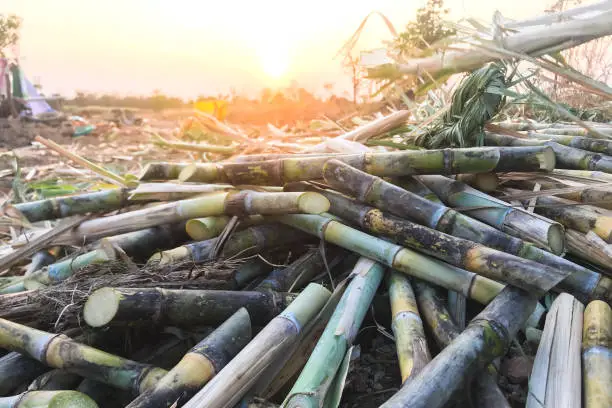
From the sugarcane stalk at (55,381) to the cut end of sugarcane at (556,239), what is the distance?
198cm

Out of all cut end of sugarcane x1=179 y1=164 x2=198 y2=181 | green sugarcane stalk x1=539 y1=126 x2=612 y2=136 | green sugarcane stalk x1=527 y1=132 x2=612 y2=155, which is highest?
green sugarcane stalk x1=539 y1=126 x2=612 y2=136

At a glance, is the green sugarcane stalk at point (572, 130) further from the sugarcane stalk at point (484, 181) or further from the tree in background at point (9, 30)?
the tree in background at point (9, 30)

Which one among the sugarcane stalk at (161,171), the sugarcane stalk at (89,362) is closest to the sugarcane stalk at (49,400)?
the sugarcane stalk at (89,362)

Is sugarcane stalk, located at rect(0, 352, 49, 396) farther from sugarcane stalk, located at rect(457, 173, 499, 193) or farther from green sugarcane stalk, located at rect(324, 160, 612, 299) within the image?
sugarcane stalk, located at rect(457, 173, 499, 193)

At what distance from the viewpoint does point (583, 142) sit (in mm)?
2992

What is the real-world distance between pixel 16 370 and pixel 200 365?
2.61 feet

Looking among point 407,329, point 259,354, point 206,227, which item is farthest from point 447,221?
point 206,227

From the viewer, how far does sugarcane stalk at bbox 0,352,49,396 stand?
6.02ft

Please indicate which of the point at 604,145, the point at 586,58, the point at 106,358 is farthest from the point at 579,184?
the point at 586,58

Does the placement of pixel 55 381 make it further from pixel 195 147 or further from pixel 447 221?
pixel 195 147

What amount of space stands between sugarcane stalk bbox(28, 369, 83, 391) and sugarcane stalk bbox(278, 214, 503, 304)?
3.84ft

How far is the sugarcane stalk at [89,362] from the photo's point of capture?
171 centimetres

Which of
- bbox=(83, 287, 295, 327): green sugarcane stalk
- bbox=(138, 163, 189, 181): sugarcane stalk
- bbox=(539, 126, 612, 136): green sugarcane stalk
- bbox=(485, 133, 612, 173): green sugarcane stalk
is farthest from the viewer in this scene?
bbox=(539, 126, 612, 136): green sugarcane stalk

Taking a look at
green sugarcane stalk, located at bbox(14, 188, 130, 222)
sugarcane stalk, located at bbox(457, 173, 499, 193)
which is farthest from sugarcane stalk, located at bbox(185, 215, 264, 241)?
sugarcane stalk, located at bbox(457, 173, 499, 193)
